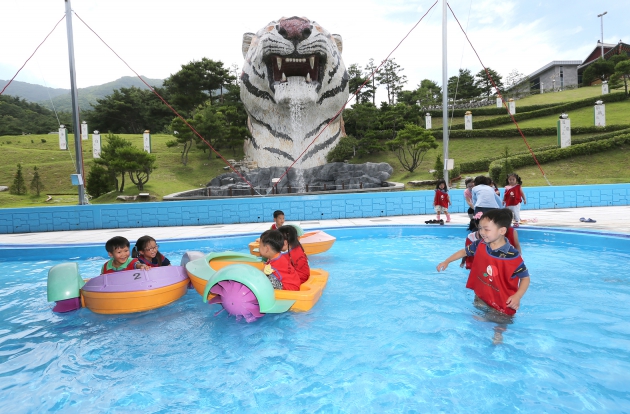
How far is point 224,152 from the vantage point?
22422 millimetres

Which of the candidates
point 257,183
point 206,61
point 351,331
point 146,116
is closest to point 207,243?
point 351,331

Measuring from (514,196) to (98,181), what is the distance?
17.2 metres

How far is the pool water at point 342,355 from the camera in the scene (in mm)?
2199

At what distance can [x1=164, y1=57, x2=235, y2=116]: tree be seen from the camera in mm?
27828

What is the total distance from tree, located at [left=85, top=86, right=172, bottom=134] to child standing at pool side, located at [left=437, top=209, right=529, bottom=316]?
121ft

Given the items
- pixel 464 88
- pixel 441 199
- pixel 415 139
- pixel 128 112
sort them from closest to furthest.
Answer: pixel 441 199 < pixel 415 139 < pixel 128 112 < pixel 464 88

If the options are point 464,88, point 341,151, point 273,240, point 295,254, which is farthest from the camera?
point 464,88

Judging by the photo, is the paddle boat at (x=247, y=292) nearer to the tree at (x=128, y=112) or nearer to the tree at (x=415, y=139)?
the tree at (x=415, y=139)

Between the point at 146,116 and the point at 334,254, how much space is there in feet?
114

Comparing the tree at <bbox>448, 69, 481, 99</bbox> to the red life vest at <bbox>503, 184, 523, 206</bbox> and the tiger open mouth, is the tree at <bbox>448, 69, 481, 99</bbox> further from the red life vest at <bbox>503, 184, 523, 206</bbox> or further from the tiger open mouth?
the red life vest at <bbox>503, 184, 523, 206</bbox>

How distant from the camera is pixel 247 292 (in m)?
3.09

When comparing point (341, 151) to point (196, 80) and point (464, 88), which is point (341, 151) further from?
point (464, 88)

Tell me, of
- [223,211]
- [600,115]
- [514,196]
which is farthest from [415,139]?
[514,196]

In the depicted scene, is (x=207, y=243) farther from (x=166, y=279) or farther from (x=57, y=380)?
(x=57, y=380)
